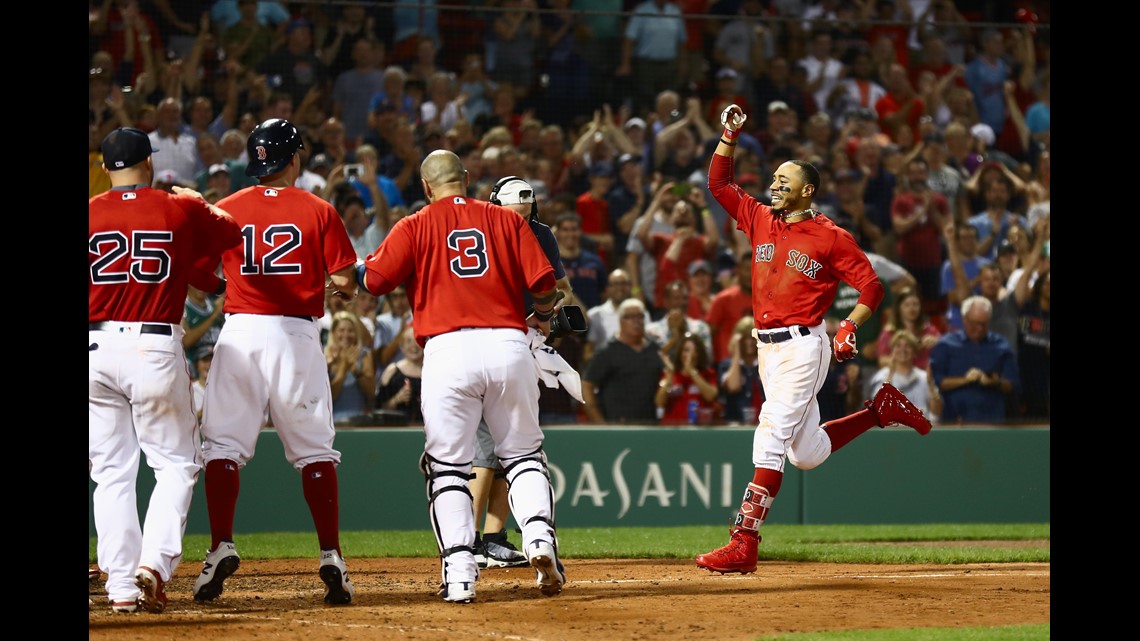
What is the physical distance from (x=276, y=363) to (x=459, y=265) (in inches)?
37.7

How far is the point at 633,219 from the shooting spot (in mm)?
13031

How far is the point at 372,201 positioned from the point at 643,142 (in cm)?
287

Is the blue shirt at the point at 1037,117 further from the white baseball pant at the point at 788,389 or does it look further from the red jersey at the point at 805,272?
the white baseball pant at the point at 788,389

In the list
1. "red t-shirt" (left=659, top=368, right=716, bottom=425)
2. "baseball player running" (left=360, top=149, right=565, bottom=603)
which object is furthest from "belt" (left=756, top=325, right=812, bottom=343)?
"red t-shirt" (left=659, top=368, right=716, bottom=425)

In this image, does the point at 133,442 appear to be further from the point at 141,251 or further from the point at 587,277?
the point at 587,277

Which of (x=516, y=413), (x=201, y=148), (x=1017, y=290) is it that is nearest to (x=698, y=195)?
(x=1017, y=290)

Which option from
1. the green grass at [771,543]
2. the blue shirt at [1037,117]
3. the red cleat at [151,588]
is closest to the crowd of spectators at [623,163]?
the blue shirt at [1037,117]

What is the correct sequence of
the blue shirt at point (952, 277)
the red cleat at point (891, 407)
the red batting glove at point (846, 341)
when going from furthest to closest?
the blue shirt at point (952, 277) → the red cleat at point (891, 407) → the red batting glove at point (846, 341)

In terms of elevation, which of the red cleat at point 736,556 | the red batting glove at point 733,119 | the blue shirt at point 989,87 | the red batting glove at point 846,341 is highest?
the blue shirt at point 989,87

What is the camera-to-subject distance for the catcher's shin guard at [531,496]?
6.76 m

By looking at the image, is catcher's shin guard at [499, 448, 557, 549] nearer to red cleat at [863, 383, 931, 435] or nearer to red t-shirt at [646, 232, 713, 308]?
red cleat at [863, 383, 931, 435]

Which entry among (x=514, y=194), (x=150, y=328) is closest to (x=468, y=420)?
(x=150, y=328)

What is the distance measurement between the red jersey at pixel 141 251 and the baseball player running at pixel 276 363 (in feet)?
1.15
